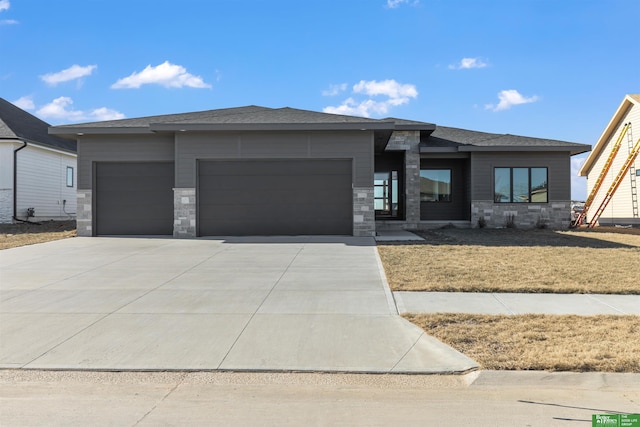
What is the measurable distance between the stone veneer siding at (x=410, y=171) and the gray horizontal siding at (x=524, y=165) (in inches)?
98.2

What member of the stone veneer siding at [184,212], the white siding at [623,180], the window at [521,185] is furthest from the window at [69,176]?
the white siding at [623,180]

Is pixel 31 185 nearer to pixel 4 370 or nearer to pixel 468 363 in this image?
pixel 4 370

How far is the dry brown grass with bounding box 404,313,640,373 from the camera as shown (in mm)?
4520

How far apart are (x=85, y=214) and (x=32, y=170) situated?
994 centimetres

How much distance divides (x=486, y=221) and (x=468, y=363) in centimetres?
1667

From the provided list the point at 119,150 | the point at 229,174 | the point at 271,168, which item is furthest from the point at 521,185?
the point at 119,150

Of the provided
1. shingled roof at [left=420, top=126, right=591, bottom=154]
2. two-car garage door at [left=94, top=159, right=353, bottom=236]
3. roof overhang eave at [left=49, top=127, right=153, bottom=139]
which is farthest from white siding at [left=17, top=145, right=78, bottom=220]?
shingled roof at [left=420, top=126, right=591, bottom=154]

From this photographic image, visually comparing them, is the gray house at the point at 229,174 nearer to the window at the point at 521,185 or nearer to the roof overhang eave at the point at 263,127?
the roof overhang eave at the point at 263,127

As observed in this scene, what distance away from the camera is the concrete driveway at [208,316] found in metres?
4.90

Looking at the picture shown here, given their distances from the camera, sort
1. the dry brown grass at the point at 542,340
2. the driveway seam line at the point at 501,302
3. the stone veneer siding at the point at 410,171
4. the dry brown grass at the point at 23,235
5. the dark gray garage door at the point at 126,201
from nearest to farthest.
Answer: the dry brown grass at the point at 542,340
the driveway seam line at the point at 501,302
the dry brown grass at the point at 23,235
the dark gray garage door at the point at 126,201
the stone veneer siding at the point at 410,171

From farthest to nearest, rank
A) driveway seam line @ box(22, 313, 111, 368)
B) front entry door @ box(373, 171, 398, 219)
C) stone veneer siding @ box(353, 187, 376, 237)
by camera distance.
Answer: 1. front entry door @ box(373, 171, 398, 219)
2. stone veneer siding @ box(353, 187, 376, 237)
3. driveway seam line @ box(22, 313, 111, 368)

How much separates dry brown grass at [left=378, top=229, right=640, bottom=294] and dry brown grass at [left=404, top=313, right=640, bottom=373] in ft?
6.04

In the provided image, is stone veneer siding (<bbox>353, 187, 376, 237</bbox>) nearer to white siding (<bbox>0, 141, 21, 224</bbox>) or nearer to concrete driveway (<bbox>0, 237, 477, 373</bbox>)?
concrete driveway (<bbox>0, 237, 477, 373</bbox>)

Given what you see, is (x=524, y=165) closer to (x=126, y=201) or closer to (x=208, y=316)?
(x=126, y=201)
